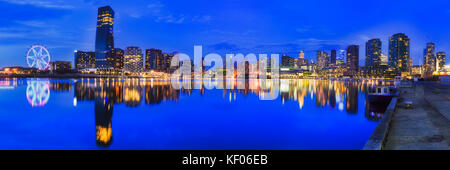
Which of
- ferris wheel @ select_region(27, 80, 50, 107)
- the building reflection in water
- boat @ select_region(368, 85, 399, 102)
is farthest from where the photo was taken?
ferris wheel @ select_region(27, 80, 50, 107)

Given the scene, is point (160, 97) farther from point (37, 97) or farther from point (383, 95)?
point (383, 95)

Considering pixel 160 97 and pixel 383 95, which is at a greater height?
pixel 383 95

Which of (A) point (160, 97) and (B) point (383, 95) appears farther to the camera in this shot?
(A) point (160, 97)

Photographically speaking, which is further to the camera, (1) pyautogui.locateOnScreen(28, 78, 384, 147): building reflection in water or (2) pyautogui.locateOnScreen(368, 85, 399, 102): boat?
(2) pyautogui.locateOnScreen(368, 85, 399, 102): boat

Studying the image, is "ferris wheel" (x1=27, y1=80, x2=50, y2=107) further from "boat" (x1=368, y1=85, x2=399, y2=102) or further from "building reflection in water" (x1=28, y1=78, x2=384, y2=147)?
"boat" (x1=368, y1=85, x2=399, y2=102)

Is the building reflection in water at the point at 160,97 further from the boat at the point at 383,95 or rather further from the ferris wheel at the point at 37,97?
the boat at the point at 383,95

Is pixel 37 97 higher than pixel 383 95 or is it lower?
lower

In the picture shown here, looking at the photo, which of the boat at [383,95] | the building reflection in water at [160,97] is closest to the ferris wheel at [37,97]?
the building reflection in water at [160,97]

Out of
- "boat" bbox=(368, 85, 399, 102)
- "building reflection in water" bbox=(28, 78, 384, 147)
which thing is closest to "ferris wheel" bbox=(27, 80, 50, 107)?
"building reflection in water" bbox=(28, 78, 384, 147)

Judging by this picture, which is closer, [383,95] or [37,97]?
[383,95]

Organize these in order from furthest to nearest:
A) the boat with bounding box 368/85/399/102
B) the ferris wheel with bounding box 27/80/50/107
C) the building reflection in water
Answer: the ferris wheel with bounding box 27/80/50/107
the boat with bounding box 368/85/399/102
the building reflection in water

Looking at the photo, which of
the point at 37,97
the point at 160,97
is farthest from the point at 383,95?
the point at 37,97
